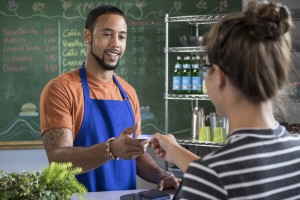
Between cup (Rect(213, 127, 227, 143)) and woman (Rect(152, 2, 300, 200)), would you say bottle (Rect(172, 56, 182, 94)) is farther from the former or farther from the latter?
woman (Rect(152, 2, 300, 200))

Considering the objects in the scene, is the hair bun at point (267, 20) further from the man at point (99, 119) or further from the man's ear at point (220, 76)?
the man at point (99, 119)

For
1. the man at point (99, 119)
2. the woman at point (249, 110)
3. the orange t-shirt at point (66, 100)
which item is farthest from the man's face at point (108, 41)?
the woman at point (249, 110)

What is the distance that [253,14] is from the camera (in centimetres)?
89

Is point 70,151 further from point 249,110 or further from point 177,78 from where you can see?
point 177,78

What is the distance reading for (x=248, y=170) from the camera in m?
0.84

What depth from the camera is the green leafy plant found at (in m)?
1.27

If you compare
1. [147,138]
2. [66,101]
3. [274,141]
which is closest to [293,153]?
[274,141]

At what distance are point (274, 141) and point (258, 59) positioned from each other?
6.9 inches

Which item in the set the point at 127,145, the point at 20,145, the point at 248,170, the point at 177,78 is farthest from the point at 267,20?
the point at 20,145

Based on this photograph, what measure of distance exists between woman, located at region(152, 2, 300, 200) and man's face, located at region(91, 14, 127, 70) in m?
1.25

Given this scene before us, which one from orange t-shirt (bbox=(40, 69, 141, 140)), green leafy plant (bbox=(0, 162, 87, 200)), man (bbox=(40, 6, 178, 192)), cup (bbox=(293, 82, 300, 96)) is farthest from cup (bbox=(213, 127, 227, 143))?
green leafy plant (bbox=(0, 162, 87, 200))

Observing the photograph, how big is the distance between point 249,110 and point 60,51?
2848mm

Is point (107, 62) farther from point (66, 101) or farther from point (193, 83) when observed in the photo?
point (193, 83)

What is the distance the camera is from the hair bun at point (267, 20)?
863 mm
